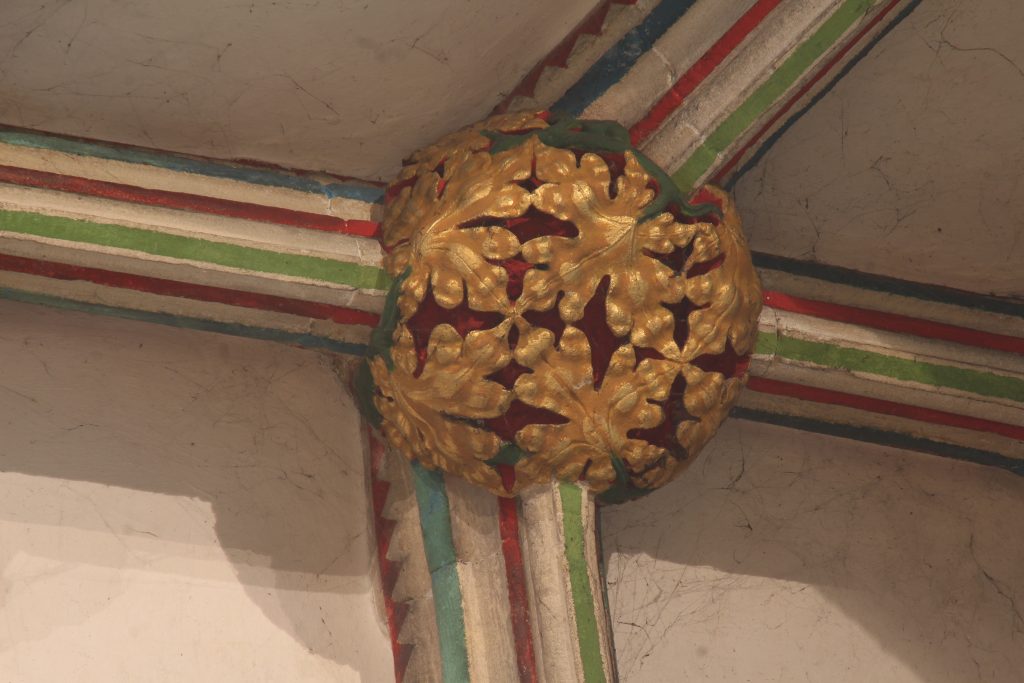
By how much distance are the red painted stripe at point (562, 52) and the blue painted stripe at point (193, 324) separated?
1.55 ft

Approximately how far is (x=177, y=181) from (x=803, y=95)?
3.29 feet

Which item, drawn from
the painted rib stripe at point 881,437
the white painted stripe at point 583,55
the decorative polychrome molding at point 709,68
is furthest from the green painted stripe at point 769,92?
the painted rib stripe at point 881,437

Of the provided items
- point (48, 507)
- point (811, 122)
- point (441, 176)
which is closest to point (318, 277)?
point (441, 176)

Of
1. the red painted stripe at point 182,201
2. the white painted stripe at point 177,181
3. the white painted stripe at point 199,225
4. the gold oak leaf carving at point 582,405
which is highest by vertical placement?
the white painted stripe at point 177,181

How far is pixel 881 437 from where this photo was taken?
2.68m

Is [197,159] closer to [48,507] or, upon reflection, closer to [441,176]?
[441,176]

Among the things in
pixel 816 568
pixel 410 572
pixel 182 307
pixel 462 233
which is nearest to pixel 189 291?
pixel 182 307

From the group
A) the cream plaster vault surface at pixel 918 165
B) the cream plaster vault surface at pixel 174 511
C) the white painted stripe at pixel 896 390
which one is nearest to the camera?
the cream plaster vault surface at pixel 174 511

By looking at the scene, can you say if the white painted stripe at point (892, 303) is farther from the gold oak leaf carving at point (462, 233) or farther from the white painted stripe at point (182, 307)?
the white painted stripe at point (182, 307)

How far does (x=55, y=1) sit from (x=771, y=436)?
1.39 m

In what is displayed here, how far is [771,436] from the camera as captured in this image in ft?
8.90

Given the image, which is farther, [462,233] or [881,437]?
[881,437]

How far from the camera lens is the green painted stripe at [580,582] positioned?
229 centimetres

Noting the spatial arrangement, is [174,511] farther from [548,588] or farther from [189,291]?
[548,588]
